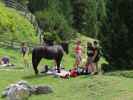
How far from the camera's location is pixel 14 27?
61.7 m

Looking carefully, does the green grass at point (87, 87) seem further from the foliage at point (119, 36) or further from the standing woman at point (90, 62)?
the foliage at point (119, 36)

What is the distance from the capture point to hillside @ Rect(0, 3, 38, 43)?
59.8 meters

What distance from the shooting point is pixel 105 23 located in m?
29.1

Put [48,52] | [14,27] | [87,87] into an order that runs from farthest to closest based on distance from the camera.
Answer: [14,27]
[48,52]
[87,87]

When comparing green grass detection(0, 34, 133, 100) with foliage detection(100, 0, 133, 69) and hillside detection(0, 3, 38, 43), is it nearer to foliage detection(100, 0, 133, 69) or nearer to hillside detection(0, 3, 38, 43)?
foliage detection(100, 0, 133, 69)

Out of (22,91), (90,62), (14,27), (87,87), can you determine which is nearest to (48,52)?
(90,62)

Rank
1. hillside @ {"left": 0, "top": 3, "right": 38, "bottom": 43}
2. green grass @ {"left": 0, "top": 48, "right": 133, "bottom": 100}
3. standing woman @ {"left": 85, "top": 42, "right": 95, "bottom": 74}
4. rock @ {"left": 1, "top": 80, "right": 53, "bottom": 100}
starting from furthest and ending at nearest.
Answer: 1. hillside @ {"left": 0, "top": 3, "right": 38, "bottom": 43}
2. standing woman @ {"left": 85, "top": 42, "right": 95, "bottom": 74}
3. green grass @ {"left": 0, "top": 48, "right": 133, "bottom": 100}
4. rock @ {"left": 1, "top": 80, "right": 53, "bottom": 100}

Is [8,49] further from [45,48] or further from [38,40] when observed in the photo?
[45,48]

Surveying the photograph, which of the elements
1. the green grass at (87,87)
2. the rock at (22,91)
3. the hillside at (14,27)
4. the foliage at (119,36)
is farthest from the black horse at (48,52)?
the hillside at (14,27)

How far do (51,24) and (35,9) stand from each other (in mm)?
23001

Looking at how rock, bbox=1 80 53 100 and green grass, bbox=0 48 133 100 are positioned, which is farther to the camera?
green grass, bbox=0 48 133 100

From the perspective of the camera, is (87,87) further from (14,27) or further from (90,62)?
(14,27)

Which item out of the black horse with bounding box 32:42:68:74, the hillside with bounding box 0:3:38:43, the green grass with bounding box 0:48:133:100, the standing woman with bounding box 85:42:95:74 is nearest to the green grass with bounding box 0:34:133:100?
the green grass with bounding box 0:48:133:100

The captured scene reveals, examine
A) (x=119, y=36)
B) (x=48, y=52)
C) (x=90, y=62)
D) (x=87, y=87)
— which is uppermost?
(x=119, y=36)
